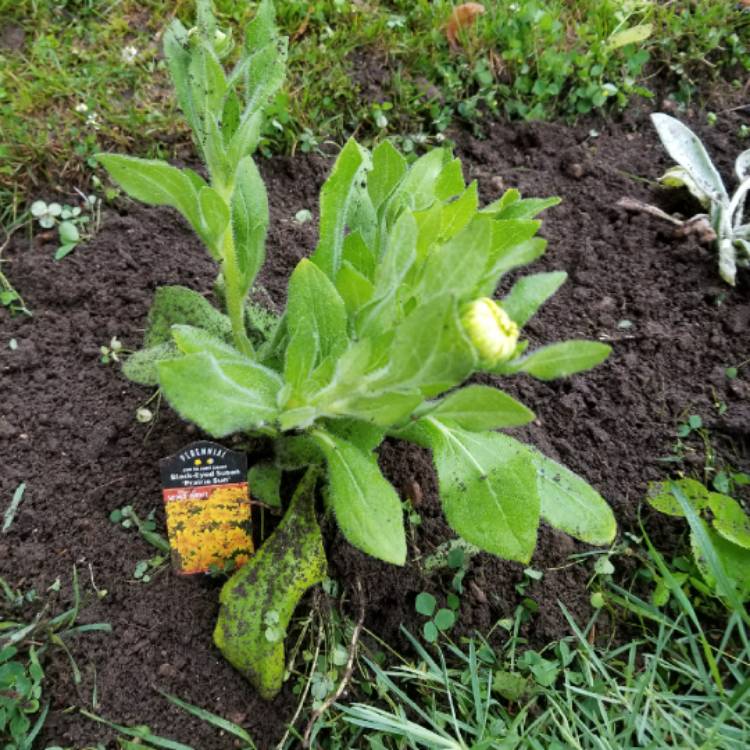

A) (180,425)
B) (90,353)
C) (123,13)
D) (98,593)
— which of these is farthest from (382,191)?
(123,13)

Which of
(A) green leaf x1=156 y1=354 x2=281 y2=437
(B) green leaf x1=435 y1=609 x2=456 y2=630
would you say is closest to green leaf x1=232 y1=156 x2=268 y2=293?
(A) green leaf x1=156 y1=354 x2=281 y2=437

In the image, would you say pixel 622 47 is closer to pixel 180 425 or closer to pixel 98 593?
pixel 180 425

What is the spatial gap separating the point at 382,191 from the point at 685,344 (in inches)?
51.8

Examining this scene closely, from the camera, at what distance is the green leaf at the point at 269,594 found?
1.85 metres

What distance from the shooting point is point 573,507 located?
76.4 inches

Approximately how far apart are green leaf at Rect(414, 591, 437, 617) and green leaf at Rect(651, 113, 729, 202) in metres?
1.93

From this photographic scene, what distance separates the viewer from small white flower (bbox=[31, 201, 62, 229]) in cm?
258

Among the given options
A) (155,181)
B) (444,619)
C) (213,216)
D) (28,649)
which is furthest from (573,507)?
(28,649)

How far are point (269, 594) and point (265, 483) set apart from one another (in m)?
0.29

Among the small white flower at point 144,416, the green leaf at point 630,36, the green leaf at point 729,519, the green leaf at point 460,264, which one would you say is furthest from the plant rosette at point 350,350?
the green leaf at point 630,36

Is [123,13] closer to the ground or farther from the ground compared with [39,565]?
farther from the ground

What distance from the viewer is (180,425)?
2191 mm

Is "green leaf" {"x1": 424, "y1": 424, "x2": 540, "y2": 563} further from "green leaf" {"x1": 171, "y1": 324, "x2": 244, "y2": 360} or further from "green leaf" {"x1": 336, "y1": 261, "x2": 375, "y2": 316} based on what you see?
"green leaf" {"x1": 171, "y1": 324, "x2": 244, "y2": 360}

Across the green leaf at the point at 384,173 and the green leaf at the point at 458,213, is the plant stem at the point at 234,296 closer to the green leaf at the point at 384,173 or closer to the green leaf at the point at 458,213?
the green leaf at the point at 384,173
